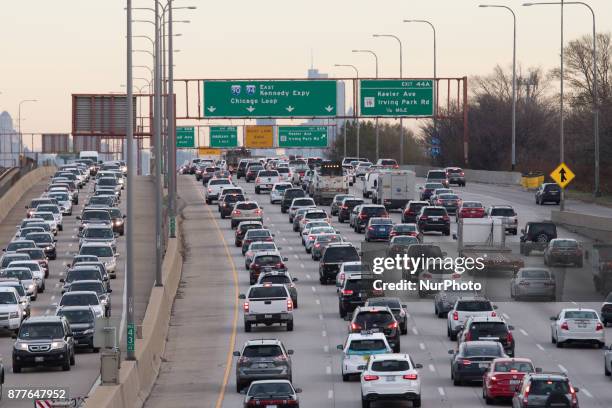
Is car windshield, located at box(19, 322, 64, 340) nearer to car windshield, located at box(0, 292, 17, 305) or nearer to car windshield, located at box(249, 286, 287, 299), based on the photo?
car windshield, located at box(0, 292, 17, 305)

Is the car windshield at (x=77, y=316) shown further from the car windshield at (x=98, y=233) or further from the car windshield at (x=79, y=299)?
the car windshield at (x=98, y=233)

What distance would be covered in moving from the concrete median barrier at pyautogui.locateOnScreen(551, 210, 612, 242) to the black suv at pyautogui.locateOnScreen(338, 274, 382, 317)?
75.4 feet

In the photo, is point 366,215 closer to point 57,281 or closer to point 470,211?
point 470,211

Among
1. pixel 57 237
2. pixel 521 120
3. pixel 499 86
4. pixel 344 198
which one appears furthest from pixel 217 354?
pixel 499 86

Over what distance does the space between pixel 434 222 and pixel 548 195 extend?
73.2ft

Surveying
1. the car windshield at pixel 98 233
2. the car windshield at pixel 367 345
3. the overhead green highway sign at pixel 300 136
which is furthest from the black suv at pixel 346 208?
the overhead green highway sign at pixel 300 136

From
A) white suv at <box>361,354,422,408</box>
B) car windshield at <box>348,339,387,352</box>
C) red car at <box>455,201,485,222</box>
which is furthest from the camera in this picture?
red car at <box>455,201,485,222</box>

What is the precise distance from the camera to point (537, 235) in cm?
6962

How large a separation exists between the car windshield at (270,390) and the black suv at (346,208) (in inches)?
2154

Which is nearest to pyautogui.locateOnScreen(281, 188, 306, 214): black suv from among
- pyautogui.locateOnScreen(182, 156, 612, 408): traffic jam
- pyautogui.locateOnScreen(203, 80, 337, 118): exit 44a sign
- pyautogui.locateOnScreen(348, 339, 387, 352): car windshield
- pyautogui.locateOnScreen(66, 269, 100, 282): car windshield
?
pyautogui.locateOnScreen(182, 156, 612, 408): traffic jam

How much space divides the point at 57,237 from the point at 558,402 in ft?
184

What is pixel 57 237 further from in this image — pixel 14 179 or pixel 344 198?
pixel 14 179

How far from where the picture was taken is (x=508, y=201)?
101500 mm

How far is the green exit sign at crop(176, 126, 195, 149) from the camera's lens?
144875mm
